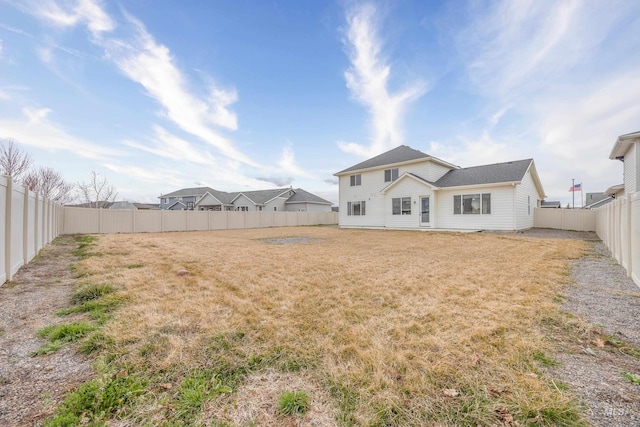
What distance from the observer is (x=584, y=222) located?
50.7ft

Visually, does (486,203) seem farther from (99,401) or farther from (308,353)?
(99,401)

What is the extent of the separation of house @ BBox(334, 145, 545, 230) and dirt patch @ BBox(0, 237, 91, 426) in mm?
16746

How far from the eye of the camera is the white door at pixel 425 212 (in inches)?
660

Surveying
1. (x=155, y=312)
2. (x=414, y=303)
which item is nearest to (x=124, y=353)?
(x=155, y=312)

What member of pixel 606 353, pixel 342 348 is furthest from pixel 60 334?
pixel 606 353

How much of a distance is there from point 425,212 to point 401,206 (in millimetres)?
1647

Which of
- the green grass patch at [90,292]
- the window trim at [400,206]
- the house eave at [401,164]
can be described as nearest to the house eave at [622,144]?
the house eave at [401,164]

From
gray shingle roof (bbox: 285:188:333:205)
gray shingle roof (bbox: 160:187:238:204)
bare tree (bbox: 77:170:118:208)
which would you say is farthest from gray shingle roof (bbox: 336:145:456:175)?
bare tree (bbox: 77:170:118:208)

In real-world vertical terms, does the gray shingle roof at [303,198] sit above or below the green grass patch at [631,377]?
above

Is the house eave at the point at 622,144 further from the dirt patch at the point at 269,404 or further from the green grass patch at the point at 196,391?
the green grass patch at the point at 196,391

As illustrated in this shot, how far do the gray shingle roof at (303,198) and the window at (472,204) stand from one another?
23403 mm

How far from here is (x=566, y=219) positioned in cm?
1628

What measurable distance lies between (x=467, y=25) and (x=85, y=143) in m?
23.0

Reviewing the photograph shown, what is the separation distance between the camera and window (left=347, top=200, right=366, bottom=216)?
20.7m
